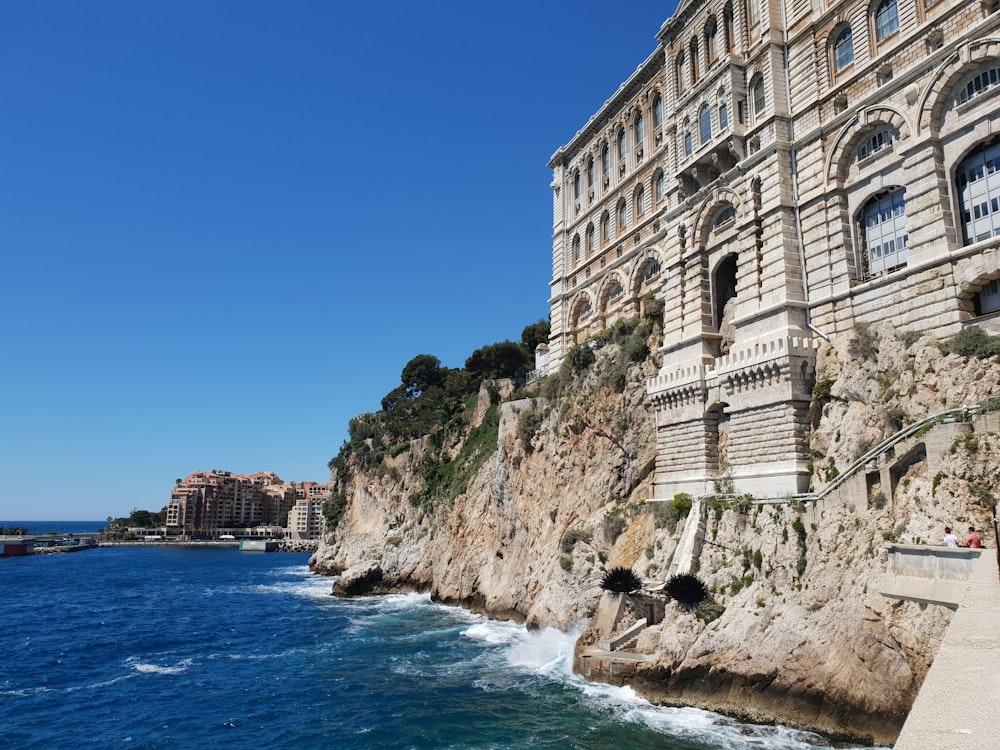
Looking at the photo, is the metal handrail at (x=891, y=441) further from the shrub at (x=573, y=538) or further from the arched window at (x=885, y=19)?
the arched window at (x=885, y=19)

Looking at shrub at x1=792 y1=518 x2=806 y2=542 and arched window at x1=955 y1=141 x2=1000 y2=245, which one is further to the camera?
shrub at x1=792 y1=518 x2=806 y2=542

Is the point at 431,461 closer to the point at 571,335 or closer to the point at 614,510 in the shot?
the point at 571,335

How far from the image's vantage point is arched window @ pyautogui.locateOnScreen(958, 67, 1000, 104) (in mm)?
21891

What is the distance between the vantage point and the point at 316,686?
88.2 feet

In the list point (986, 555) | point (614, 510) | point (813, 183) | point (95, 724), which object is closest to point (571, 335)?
point (614, 510)

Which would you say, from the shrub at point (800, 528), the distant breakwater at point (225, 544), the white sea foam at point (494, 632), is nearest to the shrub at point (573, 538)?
the white sea foam at point (494, 632)

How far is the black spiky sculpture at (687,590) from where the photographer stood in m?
23.4

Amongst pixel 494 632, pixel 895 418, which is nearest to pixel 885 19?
pixel 895 418

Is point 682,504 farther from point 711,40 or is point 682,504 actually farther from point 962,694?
point 711,40

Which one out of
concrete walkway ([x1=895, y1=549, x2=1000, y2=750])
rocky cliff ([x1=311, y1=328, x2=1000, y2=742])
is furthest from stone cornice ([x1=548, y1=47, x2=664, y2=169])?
concrete walkway ([x1=895, y1=549, x2=1000, y2=750])

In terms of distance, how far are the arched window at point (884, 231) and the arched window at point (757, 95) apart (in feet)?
24.1

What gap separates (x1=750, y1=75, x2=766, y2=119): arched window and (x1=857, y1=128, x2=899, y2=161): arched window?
5420 mm

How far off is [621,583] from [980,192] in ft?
55.9

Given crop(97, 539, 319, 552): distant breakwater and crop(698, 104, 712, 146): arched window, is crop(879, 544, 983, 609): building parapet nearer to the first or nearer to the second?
crop(698, 104, 712, 146): arched window
